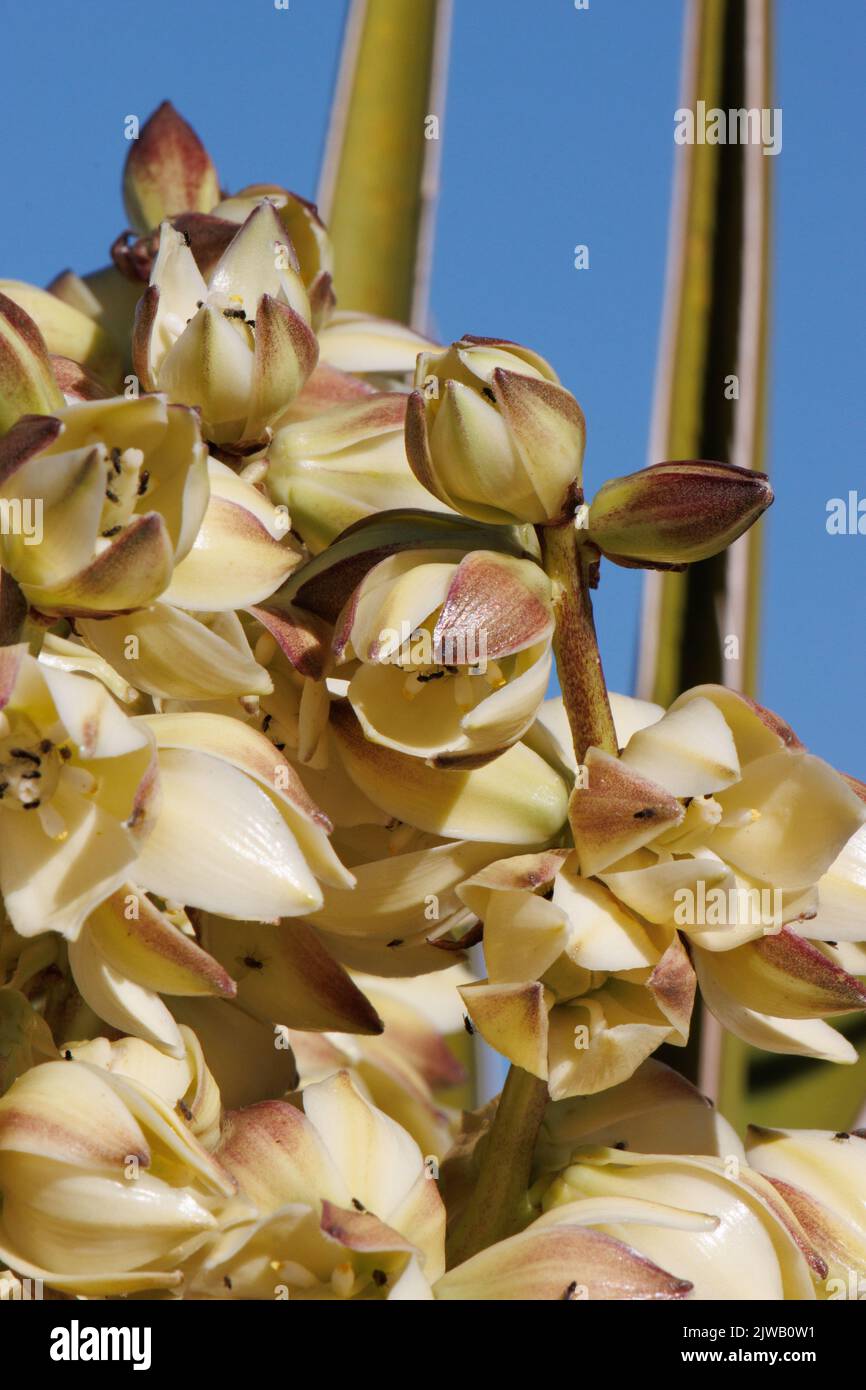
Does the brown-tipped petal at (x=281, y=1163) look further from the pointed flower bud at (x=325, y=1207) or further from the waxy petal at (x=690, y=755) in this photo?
the waxy petal at (x=690, y=755)

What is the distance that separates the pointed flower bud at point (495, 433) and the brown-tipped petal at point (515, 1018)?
4.9 inches

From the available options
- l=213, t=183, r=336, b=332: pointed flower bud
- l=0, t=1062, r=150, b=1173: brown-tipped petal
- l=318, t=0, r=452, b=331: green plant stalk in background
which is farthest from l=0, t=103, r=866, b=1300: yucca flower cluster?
l=318, t=0, r=452, b=331: green plant stalk in background

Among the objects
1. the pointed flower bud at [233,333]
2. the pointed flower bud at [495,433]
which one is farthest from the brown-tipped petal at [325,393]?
the pointed flower bud at [495,433]

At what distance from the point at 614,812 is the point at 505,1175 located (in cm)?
13

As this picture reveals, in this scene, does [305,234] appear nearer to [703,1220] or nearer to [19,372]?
[19,372]

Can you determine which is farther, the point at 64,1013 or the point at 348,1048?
the point at 348,1048

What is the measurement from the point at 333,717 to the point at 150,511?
0.08 meters

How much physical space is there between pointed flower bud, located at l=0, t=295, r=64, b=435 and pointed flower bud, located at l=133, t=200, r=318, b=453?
0.06 metres

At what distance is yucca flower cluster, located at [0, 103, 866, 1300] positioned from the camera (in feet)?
1.33

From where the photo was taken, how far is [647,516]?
44 cm

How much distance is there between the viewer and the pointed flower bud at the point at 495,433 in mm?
425

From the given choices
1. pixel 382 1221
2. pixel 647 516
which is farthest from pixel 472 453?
pixel 382 1221
